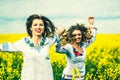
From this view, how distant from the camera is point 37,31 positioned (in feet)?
15.1

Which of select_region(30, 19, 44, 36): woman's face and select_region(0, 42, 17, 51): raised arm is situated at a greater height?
select_region(30, 19, 44, 36): woman's face

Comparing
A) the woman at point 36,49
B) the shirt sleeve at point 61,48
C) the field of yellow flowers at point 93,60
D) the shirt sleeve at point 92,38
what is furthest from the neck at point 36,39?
the shirt sleeve at point 92,38

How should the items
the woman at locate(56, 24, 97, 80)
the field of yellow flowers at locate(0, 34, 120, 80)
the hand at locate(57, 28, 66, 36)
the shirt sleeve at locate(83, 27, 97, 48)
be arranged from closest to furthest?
the hand at locate(57, 28, 66, 36) < the woman at locate(56, 24, 97, 80) < the shirt sleeve at locate(83, 27, 97, 48) < the field of yellow flowers at locate(0, 34, 120, 80)

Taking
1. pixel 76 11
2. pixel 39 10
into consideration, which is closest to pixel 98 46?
pixel 76 11

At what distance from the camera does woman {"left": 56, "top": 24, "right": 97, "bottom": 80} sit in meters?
4.73

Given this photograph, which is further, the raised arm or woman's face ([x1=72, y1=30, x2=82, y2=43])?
woman's face ([x1=72, y1=30, x2=82, y2=43])

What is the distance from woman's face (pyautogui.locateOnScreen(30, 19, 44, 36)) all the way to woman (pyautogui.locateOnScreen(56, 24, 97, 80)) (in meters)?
0.26

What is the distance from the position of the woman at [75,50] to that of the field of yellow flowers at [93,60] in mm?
272

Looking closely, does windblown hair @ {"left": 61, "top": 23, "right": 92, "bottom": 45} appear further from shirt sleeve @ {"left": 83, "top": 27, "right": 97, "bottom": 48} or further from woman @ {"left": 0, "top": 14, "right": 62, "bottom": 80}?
woman @ {"left": 0, "top": 14, "right": 62, "bottom": 80}

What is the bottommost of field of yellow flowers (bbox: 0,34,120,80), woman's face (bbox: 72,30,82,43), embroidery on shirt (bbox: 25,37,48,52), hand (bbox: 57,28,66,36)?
field of yellow flowers (bbox: 0,34,120,80)

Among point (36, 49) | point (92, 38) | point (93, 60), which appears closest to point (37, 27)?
point (36, 49)

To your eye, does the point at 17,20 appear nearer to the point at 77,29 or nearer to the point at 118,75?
the point at 77,29

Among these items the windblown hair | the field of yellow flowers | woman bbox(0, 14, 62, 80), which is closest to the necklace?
woman bbox(0, 14, 62, 80)

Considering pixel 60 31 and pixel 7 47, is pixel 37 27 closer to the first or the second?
pixel 60 31
